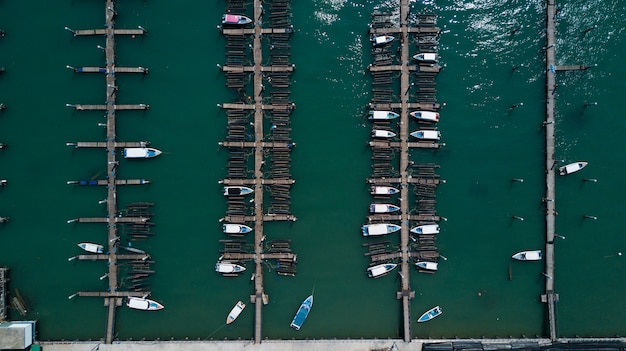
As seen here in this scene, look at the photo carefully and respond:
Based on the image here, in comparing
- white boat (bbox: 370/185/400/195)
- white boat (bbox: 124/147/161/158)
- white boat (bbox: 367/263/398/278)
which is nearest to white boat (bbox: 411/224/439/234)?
white boat (bbox: 367/263/398/278)

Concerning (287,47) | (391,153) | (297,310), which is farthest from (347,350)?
(287,47)

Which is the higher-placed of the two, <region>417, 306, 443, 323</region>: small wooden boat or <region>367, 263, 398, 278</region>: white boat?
<region>367, 263, 398, 278</region>: white boat

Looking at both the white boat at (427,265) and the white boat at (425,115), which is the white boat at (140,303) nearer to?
the white boat at (427,265)

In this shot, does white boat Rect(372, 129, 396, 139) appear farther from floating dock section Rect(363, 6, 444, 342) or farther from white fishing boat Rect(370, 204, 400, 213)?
white fishing boat Rect(370, 204, 400, 213)

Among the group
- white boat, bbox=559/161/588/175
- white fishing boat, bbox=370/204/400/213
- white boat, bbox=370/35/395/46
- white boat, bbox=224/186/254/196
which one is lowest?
white fishing boat, bbox=370/204/400/213

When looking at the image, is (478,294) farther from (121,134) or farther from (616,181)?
(121,134)

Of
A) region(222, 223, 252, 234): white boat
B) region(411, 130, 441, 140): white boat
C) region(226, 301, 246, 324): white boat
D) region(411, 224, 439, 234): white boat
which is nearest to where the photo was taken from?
region(222, 223, 252, 234): white boat

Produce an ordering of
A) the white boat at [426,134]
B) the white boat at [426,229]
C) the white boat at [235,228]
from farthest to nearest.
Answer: the white boat at [426,229] → the white boat at [426,134] → the white boat at [235,228]

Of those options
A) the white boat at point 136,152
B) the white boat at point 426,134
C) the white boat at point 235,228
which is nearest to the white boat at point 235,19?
the white boat at point 136,152
